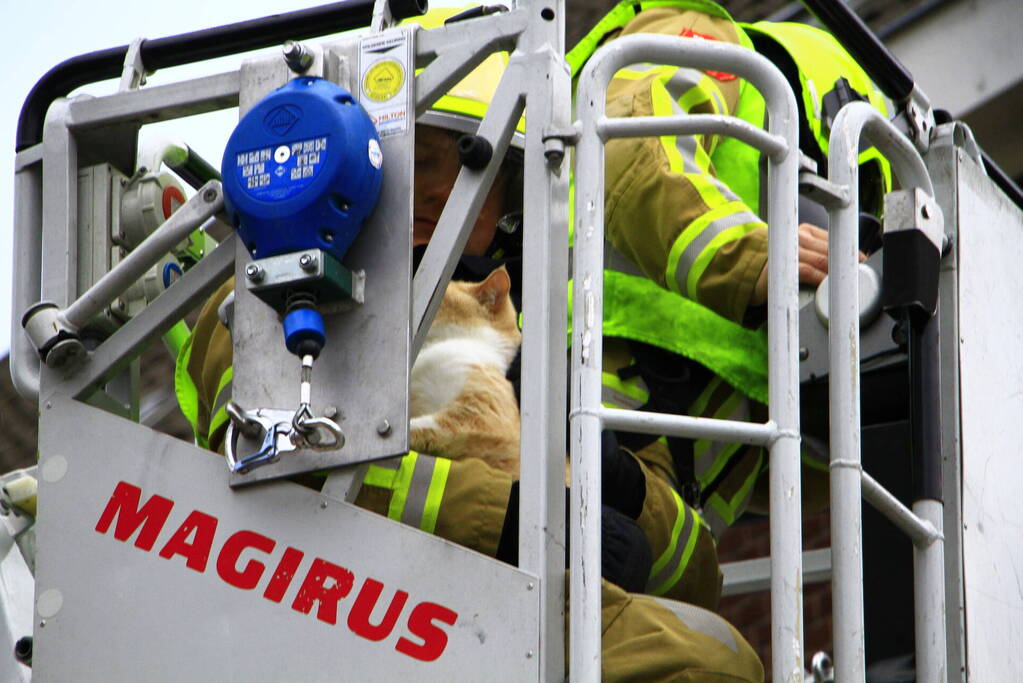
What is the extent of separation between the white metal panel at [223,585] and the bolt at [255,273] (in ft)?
1.08

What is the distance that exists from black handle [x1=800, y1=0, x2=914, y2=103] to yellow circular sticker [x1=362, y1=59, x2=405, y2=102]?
0.87 meters

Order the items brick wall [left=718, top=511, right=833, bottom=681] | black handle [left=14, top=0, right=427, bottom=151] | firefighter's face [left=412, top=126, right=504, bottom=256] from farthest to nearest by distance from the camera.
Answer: brick wall [left=718, top=511, right=833, bottom=681] → firefighter's face [left=412, top=126, right=504, bottom=256] → black handle [left=14, top=0, right=427, bottom=151]

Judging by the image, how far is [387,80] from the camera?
10.3ft

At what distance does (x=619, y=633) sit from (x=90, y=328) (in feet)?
4.10

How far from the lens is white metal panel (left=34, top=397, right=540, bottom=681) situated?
9.12 ft

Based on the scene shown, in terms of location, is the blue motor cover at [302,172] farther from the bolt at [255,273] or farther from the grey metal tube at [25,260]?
the grey metal tube at [25,260]

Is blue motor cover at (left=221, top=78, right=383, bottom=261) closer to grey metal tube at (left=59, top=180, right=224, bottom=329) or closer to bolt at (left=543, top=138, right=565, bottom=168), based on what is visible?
grey metal tube at (left=59, top=180, right=224, bottom=329)

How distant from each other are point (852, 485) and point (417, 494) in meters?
0.74

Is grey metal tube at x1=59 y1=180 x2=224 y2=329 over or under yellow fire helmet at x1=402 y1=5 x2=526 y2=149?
under

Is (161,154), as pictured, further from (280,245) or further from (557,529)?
(557,529)

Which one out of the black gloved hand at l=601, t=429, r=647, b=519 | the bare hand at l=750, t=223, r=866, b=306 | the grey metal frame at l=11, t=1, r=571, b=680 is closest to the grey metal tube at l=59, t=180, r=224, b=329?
the grey metal frame at l=11, t=1, r=571, b=680

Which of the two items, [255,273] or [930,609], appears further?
[930,609]

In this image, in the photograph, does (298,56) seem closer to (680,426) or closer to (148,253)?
(148,253)

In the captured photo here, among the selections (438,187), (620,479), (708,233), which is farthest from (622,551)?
(438,187)
